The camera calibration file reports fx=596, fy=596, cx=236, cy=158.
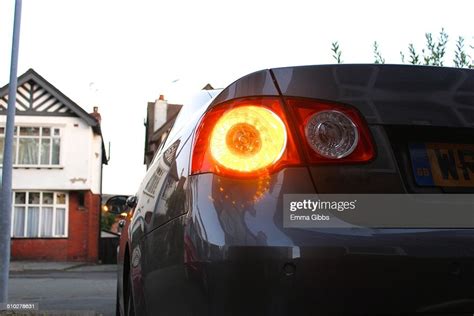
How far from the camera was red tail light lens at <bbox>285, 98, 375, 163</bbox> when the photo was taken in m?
2.14

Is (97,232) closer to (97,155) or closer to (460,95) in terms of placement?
(97,155)

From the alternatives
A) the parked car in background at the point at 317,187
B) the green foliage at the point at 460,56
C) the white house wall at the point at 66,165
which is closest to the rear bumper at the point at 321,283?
the parked car in background at the point at 317,187

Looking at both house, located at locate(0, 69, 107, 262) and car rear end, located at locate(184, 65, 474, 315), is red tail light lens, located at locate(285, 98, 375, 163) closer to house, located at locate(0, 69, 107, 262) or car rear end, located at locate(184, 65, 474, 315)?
car rear end, located at locate(184, 65, 474, 315)

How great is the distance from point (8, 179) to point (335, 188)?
9.13 metres

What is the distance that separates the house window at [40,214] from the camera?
2903 cm

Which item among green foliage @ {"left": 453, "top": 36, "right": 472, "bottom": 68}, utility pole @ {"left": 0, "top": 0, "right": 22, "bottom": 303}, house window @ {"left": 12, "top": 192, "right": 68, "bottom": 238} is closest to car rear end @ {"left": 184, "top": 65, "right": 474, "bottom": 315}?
green foliage @ {"left": 453, "top": 36, "right": 472, "bottom": 68}

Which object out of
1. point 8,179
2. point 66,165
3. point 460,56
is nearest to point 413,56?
point 460,56

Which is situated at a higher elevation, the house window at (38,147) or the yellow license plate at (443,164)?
the house window at (38,147)

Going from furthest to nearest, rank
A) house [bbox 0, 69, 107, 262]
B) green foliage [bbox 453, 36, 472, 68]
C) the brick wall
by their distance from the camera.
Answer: house [bbox 0, 69, 107, 262]
the brick wall
green foliage [bbox 453, 36, 472, 68]

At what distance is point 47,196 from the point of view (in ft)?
96.4

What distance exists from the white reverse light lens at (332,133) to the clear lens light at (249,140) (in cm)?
11

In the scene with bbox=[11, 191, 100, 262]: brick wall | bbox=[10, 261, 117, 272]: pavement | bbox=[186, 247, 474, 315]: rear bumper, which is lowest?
bbox=[10, 261, 117, 272]: pavement

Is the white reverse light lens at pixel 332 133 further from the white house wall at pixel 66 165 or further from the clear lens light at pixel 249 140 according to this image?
the white house wall at pixel 66 165

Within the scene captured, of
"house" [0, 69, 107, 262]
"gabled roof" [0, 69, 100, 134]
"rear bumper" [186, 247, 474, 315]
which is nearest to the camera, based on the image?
"rear bumper" [186, 247, 474, 315]
